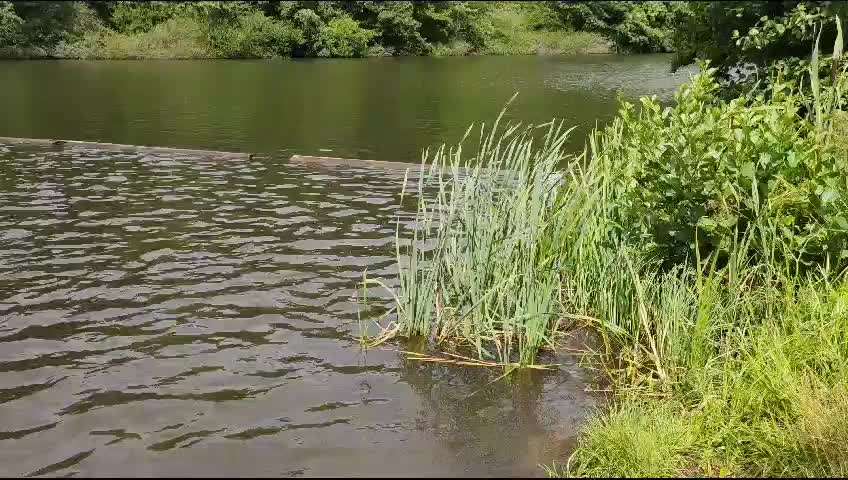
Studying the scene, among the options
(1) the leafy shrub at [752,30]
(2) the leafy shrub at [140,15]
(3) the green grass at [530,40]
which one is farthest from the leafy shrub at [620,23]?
(1) the leafy shrub at [752,30]

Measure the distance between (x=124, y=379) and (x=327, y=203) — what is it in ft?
20.9

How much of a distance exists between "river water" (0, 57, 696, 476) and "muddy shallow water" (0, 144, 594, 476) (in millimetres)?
17

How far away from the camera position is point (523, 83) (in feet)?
111

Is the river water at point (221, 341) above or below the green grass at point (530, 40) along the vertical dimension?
above

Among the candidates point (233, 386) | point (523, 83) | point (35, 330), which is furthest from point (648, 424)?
point (523, 83)

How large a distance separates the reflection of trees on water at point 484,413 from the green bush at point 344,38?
48241 millimetres

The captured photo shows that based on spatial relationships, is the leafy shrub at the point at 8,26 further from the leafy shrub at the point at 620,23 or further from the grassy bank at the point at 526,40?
the leafy shrub at the point at 620,23

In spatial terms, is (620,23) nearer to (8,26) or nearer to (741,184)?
(8,26)

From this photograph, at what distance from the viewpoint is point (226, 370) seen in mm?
5949

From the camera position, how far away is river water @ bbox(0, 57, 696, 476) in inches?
189

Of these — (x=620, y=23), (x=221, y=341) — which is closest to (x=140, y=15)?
(x=620, y=23)

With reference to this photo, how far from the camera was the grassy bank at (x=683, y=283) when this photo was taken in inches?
180

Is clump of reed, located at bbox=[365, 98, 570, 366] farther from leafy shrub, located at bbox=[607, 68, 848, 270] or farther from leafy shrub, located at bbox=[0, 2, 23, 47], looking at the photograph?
leafy shrub, located at bbox=[0, 2, 23, 47]

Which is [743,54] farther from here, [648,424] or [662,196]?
[648,424]
